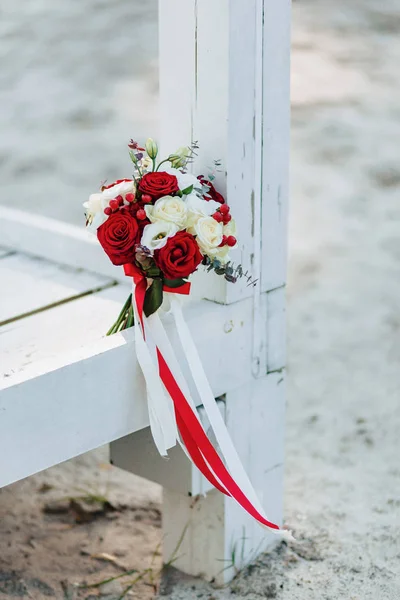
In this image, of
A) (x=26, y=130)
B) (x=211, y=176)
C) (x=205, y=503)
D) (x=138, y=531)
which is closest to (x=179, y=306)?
(x=211, y=176)

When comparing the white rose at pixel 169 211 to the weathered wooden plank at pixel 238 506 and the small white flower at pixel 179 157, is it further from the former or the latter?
the weathered wooden plank at pixel 238 506

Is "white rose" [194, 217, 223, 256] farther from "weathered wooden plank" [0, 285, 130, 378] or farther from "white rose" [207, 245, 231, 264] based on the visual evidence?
"weathered wooden plank" [0, 285, 130, 378]

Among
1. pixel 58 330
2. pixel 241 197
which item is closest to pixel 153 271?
pixel 241 197

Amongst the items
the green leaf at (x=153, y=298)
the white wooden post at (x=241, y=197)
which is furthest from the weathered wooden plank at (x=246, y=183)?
the green leaf at (x=153, y=298)

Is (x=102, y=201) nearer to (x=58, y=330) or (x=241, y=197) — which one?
(x=241, y=197)

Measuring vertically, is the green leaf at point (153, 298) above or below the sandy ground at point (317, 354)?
above

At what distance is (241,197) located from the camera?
2025 millimetres

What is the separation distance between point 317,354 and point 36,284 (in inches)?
44.4

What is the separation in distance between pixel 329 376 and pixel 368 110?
213 centimetres

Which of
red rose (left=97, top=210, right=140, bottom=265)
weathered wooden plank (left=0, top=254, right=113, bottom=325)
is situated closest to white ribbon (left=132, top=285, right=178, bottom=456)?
red rose (left=97, top=210, right=140, bottom=265)

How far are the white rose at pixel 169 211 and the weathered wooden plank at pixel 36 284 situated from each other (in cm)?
53

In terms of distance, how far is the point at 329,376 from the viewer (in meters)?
3.16

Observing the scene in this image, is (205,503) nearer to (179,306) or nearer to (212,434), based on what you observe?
(212,434)

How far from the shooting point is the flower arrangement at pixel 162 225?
1.79 m
